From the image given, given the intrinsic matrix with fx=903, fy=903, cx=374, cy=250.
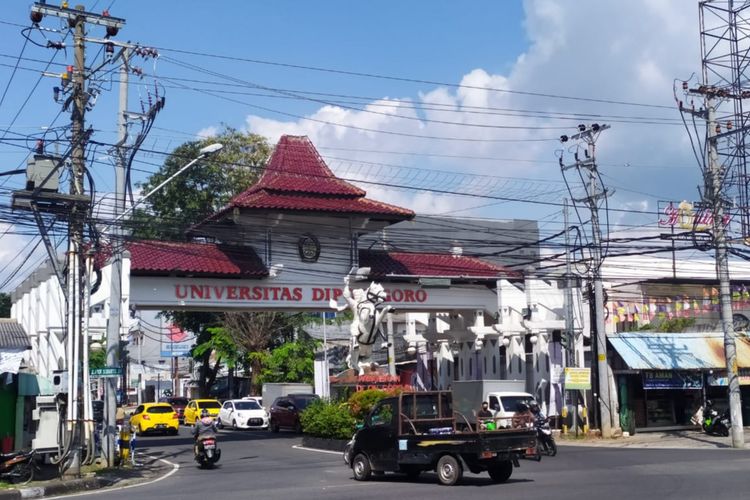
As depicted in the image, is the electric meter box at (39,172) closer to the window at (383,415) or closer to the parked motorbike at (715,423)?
the window at (383,415)

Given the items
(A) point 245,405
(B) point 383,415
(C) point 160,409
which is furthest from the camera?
(A) point 245,405

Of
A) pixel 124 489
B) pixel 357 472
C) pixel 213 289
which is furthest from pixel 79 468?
pixel 213 289

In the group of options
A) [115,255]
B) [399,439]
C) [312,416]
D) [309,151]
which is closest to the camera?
[399,439]

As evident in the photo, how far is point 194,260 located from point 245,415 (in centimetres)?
1243

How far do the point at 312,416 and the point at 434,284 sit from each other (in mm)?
9271

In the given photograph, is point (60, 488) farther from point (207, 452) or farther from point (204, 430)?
point (204, 430)

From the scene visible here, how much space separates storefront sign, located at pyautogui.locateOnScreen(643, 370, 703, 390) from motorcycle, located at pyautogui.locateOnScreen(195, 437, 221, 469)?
63.5 feet

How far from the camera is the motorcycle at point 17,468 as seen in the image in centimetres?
1938

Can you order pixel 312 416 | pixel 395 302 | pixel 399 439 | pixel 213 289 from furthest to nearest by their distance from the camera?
pixel 395 302, pixel 213 289, pixel 312 416, pixel 399 439

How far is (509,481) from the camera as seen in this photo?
59.2ft

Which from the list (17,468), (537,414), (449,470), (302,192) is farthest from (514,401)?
(17,468)

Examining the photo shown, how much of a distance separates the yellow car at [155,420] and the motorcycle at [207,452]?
57.9ft

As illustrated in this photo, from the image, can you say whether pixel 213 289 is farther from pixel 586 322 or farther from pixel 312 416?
pixel 586 322

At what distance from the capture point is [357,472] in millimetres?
19031
